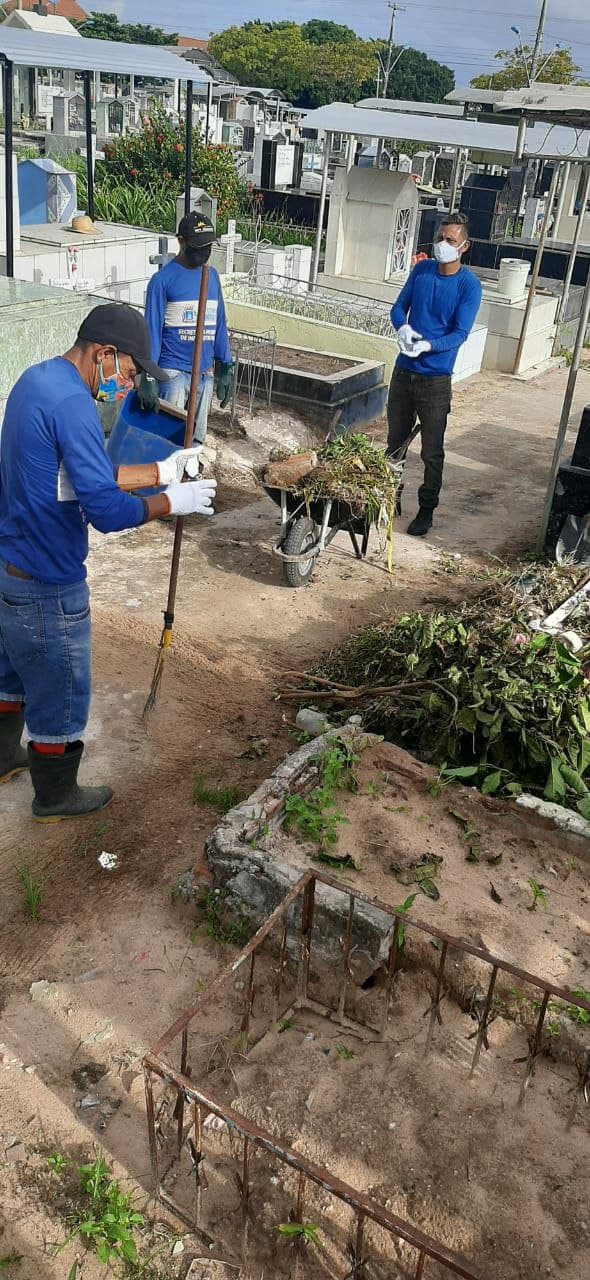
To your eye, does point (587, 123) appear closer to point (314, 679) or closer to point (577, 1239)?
point (314, 679)

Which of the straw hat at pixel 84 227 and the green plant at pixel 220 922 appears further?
Answer: the straw hat at pixel 84 227

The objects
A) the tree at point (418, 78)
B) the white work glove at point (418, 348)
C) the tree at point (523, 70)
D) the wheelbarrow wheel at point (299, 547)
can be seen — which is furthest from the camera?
the tree at point (418, 78)

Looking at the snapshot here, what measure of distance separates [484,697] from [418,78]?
86.3m

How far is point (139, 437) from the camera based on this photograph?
18.9ft

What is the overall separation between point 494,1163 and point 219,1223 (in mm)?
814

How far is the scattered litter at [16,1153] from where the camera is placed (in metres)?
2.91

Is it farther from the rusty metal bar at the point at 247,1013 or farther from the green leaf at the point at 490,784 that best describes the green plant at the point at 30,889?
the green leaf at the point at 490,784

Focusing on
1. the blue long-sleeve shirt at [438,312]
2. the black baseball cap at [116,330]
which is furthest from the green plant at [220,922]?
the blue long-sleeve shirt at [438,312]

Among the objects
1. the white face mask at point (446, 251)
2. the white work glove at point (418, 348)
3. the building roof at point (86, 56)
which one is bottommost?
the white work glove at point (418, 348)

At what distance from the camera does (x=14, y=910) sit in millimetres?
3861

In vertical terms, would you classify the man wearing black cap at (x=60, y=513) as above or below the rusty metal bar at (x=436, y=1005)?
above

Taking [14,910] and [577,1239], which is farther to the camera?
[14,910]

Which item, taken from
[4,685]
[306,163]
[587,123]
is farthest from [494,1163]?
[306,163]

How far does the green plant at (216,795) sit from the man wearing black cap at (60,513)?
0.54 meters
